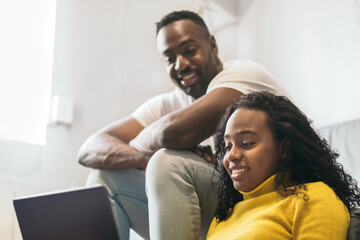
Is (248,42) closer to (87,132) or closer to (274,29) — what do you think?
(274,29)

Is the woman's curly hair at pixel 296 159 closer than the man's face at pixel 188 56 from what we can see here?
Yes

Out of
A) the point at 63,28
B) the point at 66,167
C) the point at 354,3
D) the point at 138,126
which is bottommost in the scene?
the point at 66,167

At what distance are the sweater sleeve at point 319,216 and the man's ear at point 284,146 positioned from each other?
4.6 inches

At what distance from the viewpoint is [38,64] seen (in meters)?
1.92

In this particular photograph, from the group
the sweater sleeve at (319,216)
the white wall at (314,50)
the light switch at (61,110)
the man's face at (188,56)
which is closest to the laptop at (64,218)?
the sweater sleeve at (319,216)

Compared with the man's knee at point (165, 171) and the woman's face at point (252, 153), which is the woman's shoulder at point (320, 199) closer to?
the woman's face at point (252, 153)

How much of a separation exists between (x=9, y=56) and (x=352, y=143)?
1431 mm

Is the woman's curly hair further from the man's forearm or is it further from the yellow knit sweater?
the man's forearm

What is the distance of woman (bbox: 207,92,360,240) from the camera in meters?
0.79

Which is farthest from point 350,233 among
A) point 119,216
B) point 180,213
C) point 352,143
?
point 119,216

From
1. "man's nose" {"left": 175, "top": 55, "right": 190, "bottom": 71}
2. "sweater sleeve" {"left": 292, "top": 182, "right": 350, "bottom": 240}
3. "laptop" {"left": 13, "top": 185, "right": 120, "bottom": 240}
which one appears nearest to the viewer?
"sweater sleeve" {"left": 292, "top": 182, "right": 350, "bottom": 240}

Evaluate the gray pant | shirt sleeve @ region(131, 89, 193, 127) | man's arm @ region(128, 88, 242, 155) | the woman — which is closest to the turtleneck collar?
the woman

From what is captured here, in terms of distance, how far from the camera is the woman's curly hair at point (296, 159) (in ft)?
2.87

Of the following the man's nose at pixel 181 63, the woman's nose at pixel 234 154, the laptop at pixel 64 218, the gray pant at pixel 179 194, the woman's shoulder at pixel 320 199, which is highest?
the man's nose at pixel 181 63
